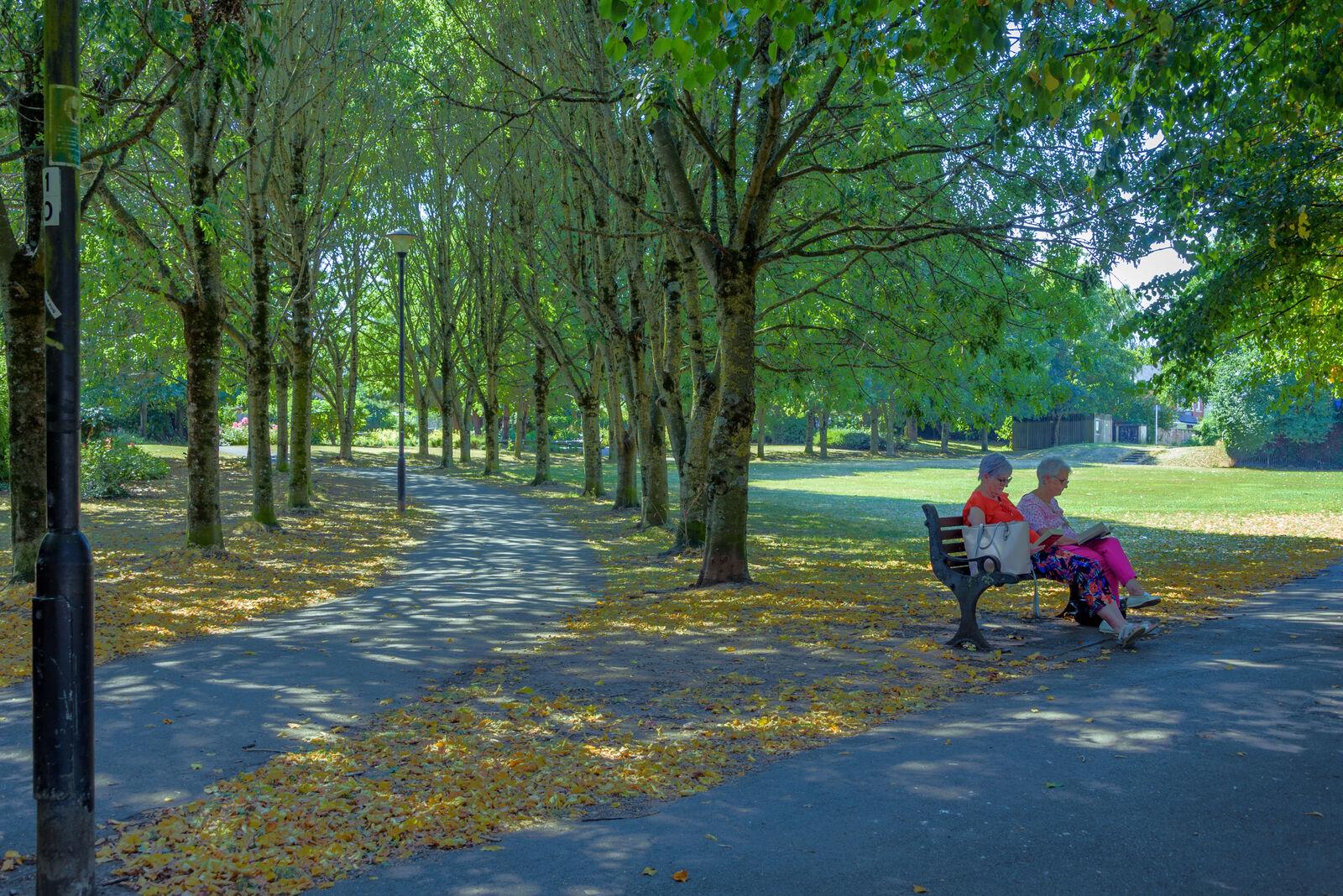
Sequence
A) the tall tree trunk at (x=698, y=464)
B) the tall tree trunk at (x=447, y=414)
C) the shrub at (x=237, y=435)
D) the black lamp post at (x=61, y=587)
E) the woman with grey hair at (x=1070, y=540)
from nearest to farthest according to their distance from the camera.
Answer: the black lamp post at (x=61, y=587), the woman with grey hair at (x=1070, y=540), the tall tree trunk at (x=698, y=464), the tall tree trunk at (x=447, y=414), the shrub at (x=237, y=435)

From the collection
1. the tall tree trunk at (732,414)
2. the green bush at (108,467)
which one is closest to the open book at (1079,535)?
the tall tree trunk at (732,414)

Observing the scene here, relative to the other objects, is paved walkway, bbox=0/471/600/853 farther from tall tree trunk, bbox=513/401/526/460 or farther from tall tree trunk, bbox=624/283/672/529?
tall tree trunk, bbox=513/401/526/460

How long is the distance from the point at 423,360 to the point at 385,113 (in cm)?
2053

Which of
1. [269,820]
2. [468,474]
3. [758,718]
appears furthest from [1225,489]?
[269,820]

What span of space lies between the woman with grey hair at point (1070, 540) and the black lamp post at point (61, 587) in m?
6.48

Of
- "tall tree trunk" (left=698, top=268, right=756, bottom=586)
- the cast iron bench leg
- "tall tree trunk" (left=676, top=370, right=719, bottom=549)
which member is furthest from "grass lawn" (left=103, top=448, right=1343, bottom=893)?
"tall tree trunk" (left=698, top=268, right=756, bottom=586)

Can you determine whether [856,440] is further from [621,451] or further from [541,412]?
[621,451]

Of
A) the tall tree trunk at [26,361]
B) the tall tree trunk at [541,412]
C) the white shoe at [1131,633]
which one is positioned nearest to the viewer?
the white shoe at [1131,633]

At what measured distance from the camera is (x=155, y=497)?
81.0ft

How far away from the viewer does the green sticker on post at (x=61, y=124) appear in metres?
3.72

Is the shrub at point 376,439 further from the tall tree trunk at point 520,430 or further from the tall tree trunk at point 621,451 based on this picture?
A: the tall tree trunk at point 621,451

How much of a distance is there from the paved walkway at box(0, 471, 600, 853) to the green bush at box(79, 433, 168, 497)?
43.1 feet

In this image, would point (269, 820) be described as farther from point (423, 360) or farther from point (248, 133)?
point (423, 360)

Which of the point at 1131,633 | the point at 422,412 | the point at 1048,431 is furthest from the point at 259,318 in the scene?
the point at 1048,431
